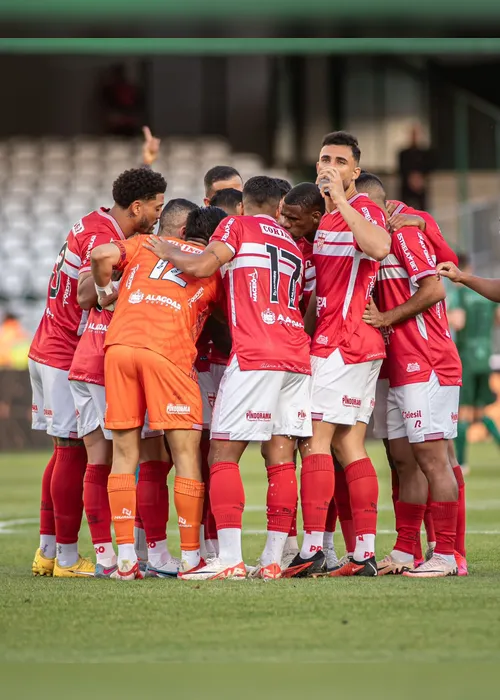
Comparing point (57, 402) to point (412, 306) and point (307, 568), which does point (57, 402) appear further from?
point (412, 306)

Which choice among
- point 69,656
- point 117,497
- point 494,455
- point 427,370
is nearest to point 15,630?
point 69,656

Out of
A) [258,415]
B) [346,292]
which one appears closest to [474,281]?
[346,292]

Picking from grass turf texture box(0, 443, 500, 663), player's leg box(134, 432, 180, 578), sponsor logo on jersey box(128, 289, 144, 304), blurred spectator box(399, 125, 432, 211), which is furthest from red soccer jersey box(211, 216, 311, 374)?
blurred spectator box(399, 125, 432, 211)

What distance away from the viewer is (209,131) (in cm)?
2356

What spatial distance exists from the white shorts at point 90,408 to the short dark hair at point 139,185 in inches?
37.7

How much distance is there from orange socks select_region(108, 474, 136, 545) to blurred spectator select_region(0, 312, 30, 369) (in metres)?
11.5

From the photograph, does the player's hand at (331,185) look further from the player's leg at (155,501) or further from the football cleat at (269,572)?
the football cleat at (269,572)

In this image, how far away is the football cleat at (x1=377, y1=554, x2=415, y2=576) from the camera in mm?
5512

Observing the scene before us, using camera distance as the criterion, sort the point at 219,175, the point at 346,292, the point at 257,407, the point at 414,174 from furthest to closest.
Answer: the point at 414,174 → the point at 219,175 → the point at 346,292 → the point at 257,407

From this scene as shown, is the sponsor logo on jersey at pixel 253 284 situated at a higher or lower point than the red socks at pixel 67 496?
higher

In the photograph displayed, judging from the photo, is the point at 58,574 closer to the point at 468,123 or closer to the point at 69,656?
the point at 69,656

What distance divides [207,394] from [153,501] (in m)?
0.65

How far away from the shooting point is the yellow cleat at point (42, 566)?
588 cm

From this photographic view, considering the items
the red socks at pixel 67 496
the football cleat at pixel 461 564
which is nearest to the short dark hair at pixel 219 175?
the red socks at pixel 67 496
